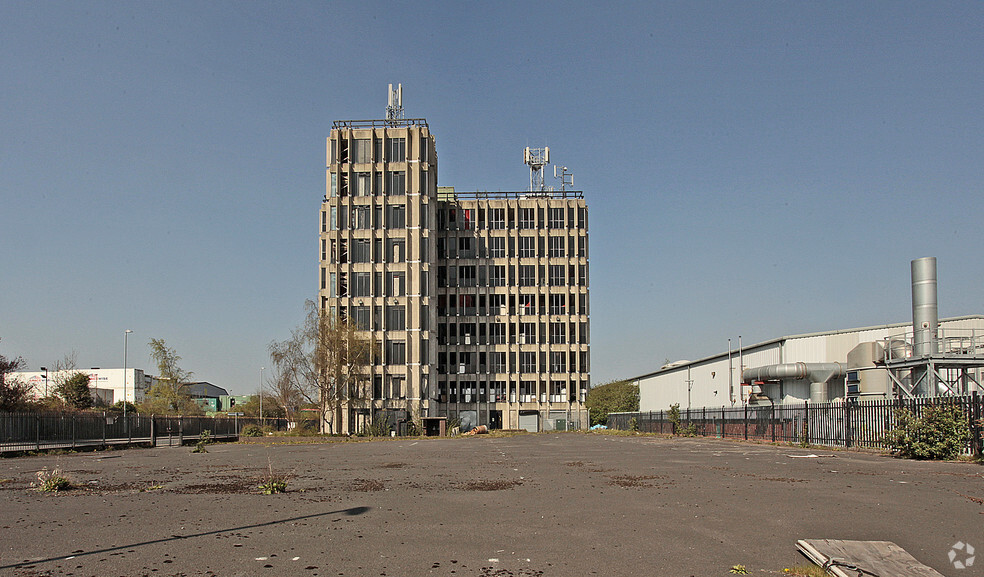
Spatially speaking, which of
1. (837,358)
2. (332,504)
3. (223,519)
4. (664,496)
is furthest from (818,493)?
(837,358)

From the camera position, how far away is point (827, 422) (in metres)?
34.3

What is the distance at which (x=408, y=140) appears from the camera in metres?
87.6

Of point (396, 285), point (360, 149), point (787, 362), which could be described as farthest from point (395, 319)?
point (787, 362)

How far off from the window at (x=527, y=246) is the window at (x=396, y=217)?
23.4m

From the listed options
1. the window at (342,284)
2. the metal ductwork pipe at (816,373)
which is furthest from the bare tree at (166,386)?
the metal ductwork pipe at (816,373)

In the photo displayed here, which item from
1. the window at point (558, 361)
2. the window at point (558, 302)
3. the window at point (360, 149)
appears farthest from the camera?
the window at point (558, 302)

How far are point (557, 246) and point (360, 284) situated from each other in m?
31.5

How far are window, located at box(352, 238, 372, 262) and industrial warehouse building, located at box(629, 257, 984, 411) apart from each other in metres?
39.4

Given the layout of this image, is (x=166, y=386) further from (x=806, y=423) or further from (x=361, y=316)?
(x=806, y=423)

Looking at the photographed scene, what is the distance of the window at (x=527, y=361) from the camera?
4053 inches

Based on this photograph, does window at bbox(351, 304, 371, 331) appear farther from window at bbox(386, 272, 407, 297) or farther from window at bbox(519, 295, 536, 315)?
window at bbox(519, 295, 536, 315)

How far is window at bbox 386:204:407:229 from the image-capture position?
86.4 m

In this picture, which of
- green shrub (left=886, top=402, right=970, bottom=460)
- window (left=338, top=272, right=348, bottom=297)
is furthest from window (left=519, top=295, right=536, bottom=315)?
green shrub (left=886, top=402, right=970, bottom=460)

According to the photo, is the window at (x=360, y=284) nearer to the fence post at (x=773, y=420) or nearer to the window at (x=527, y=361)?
the window at (x=527, y=361)
